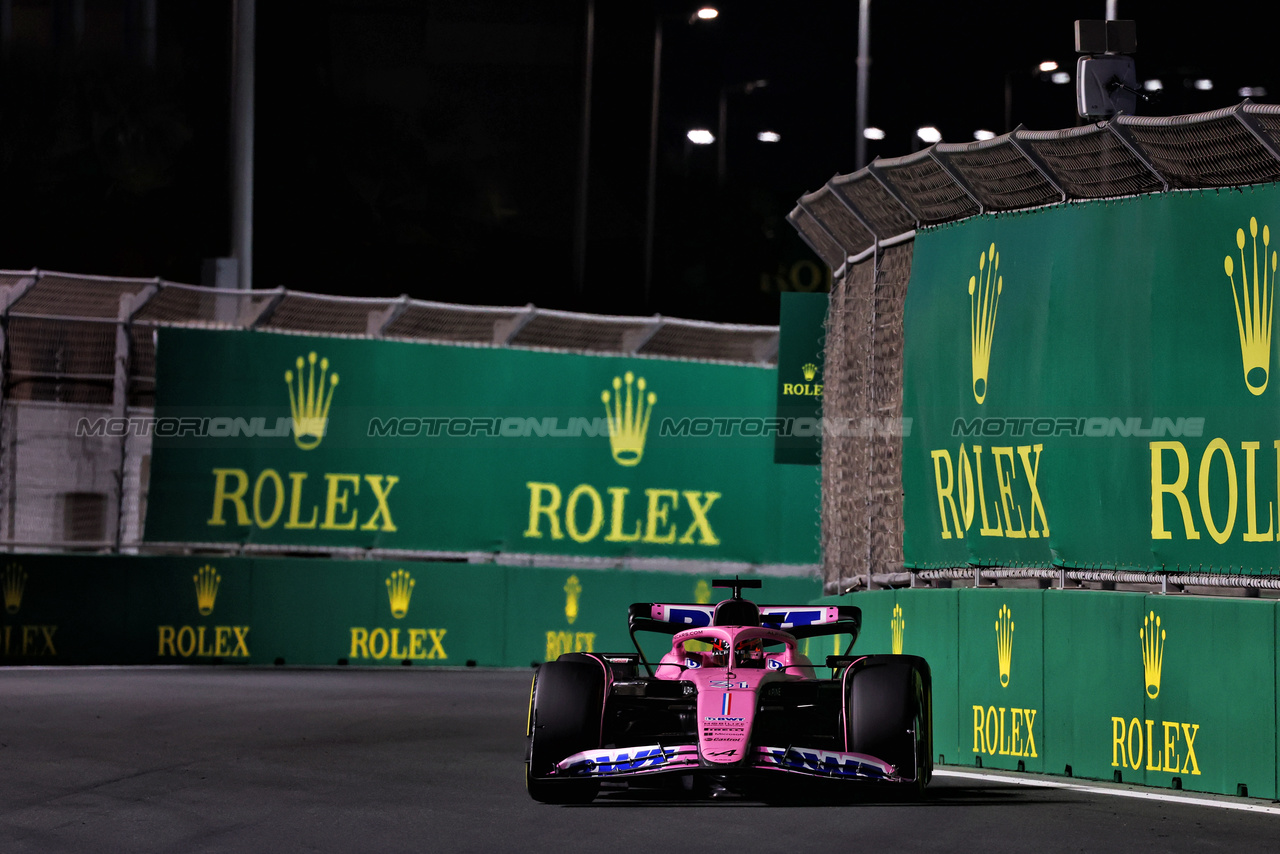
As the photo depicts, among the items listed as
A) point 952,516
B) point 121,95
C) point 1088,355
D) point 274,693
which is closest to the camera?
point 1088,355

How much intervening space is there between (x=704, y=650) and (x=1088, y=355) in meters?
3.24

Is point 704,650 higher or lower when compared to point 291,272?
lower

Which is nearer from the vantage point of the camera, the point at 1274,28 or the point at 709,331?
the point at 709,331

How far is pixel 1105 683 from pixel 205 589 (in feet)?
43.1

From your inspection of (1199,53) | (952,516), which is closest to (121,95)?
(1199,53)

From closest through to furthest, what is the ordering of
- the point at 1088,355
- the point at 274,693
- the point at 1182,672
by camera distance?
the point at 1182,672, the point at 1088,355, the point at 274,693

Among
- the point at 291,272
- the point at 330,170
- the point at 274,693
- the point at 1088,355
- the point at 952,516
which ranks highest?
the point at 330,170

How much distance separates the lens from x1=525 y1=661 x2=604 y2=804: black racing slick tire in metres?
10.1

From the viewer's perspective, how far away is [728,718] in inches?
384

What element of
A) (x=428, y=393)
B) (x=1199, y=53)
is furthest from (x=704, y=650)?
(x=1199, y=53)

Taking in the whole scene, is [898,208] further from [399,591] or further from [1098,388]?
[399,591]

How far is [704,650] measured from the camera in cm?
1146

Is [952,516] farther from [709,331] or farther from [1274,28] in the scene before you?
[1274,28]

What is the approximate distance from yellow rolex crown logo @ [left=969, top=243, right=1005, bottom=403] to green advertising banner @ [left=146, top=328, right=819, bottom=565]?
1032 cm
